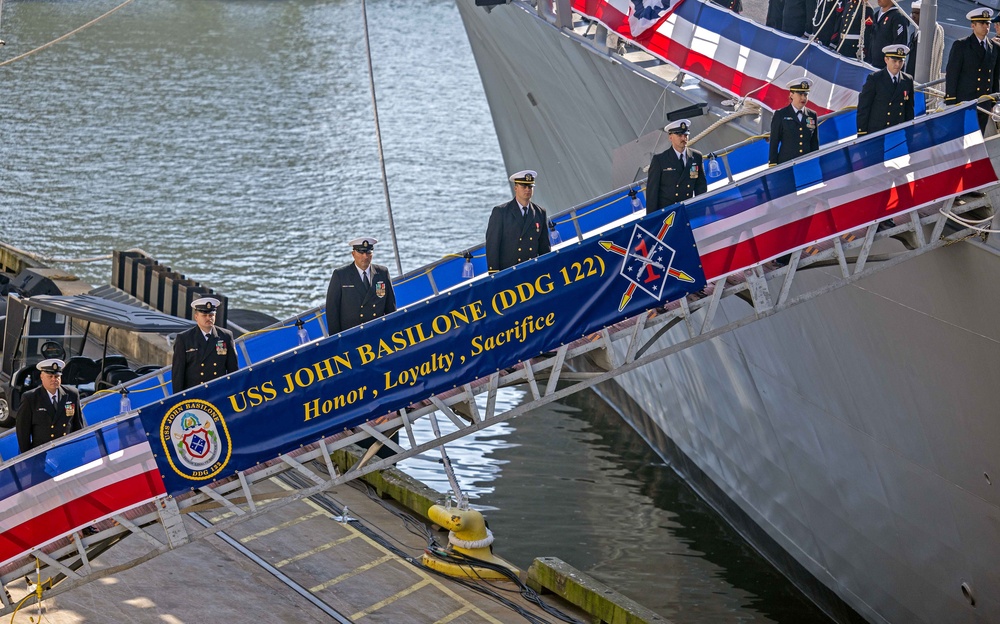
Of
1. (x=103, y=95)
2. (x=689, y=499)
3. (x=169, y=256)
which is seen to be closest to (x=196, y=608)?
(x=689, y=499)

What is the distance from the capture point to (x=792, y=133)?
11.5m

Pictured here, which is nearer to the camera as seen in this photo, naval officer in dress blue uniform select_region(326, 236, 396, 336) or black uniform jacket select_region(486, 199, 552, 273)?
naval officer in dress blue uniform select_region(326, 236, 396, 336)

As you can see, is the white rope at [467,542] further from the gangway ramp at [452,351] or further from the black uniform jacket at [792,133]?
the black uniform jacket at [792,133]

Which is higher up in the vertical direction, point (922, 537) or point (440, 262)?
point (440, 262)

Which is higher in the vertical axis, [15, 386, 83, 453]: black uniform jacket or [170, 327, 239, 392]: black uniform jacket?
[170, 327, 239, 392]: black uniform jacket

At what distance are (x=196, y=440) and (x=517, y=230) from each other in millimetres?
3168

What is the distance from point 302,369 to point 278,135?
99.4 feet

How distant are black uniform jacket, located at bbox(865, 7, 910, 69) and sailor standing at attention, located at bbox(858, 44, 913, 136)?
87.2 inches

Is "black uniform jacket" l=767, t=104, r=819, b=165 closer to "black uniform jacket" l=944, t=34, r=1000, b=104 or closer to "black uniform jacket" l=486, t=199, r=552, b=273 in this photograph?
"black uniform jacket" l=944, t=34, r=1000, b=104

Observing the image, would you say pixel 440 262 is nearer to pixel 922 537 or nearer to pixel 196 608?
pixel 196 608

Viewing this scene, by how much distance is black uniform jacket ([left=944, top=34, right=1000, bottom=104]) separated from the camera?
10773 mm

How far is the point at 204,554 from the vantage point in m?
12.6

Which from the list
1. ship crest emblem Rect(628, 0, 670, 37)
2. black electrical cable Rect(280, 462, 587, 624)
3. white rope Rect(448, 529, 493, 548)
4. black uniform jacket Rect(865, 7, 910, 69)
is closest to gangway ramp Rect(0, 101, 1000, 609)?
black electrical cable Rect(280, 462, 587, 624)

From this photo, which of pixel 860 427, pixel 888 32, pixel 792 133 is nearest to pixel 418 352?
pixel 792 133
